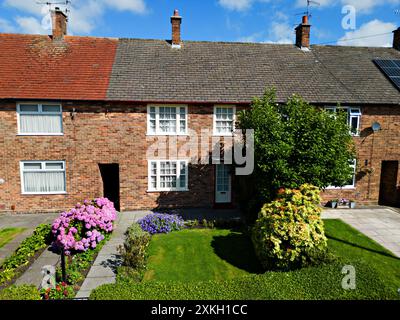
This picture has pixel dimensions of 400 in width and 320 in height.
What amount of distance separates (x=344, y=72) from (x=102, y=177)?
1595cm

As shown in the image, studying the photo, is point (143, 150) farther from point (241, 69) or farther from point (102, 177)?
point (241, 69)

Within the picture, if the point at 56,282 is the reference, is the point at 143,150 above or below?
above

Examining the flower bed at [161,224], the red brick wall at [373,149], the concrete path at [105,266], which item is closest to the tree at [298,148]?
the flower bed at [161,224]

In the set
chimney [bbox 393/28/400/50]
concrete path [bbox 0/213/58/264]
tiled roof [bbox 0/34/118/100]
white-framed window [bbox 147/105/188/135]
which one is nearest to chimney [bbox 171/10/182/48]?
tiled roof [bbox 0/34/118/100]

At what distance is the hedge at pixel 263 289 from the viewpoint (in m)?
6.79

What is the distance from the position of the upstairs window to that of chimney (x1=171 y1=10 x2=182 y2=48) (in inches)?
249

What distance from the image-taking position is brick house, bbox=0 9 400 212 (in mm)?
14172


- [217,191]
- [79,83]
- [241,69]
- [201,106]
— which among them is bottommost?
[217,191]

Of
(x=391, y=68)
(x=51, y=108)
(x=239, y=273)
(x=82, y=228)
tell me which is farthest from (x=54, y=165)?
(x=391, y=68)

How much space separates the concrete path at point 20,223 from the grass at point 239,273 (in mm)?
5293

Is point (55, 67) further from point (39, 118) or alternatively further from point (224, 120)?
point (224, 120)

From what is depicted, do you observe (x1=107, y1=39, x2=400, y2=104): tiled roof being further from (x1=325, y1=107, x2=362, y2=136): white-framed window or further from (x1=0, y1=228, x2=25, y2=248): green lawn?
(x1=0, y1=228, x2=25, y2=248): green lawn
